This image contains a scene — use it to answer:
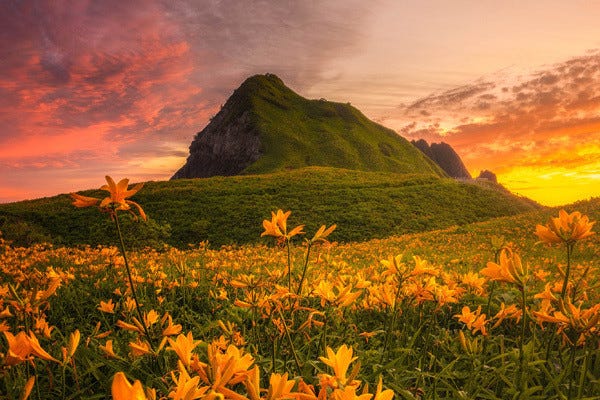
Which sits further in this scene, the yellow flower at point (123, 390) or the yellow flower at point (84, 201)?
the yellow flower at point (84, 201)

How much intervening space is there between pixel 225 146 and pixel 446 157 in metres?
55.2

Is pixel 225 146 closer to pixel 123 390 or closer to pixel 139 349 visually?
pixel 139 349

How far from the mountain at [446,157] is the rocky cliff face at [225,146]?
4863 cm

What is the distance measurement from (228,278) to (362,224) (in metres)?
19.7

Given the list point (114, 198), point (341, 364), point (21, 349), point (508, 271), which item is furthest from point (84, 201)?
point (508, 271)

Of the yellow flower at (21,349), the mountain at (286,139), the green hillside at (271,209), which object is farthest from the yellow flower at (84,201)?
the mountain at (286,139)

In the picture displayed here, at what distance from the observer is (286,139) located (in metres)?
67.2

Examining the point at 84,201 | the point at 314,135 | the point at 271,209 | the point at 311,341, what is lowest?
the point at 311,341

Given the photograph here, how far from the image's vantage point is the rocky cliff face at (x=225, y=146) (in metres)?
69.9

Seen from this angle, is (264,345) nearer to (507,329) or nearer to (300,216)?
(507,329)

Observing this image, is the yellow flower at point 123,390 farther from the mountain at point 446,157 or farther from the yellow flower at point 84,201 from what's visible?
the mountain at point 446,157

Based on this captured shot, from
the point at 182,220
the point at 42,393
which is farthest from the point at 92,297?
the point at 182,220

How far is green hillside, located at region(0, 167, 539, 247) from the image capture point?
72.5ft

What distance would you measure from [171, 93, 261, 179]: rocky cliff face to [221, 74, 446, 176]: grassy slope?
1579 millimetres
